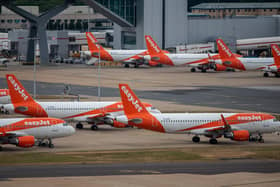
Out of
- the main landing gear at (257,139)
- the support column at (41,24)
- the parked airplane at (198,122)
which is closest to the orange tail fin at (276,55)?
the support column at (41,24)

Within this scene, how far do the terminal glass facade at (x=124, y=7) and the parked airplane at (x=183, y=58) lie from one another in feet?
92.1

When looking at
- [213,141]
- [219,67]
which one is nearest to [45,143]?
[213,141]

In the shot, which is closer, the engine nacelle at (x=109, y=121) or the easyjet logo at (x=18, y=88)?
the easyjet logo at (x=18, y=88)

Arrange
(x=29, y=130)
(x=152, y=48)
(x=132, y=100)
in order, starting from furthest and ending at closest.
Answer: (x=152, y=48)
(x=132, y=100)
(x=29, y=130)

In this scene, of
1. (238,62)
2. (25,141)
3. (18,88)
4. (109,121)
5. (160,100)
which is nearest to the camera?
(25,141)

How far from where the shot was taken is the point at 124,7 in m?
193

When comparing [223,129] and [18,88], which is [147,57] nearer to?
[18,88]

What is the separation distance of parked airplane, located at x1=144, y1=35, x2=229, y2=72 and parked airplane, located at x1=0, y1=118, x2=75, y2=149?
95.3m

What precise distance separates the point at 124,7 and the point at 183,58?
112ft

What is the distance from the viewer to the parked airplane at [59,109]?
83562 mm

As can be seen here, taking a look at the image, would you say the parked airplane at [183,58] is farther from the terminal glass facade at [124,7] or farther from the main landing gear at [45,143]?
the main landing gear at [45,143]

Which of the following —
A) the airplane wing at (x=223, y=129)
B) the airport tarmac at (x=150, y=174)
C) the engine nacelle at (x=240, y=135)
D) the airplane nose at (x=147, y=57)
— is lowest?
the airport tarmac at (x=150, y=174)

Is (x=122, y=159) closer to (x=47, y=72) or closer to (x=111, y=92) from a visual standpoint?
(x=111, y=92)

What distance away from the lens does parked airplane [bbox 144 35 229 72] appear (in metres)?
165
